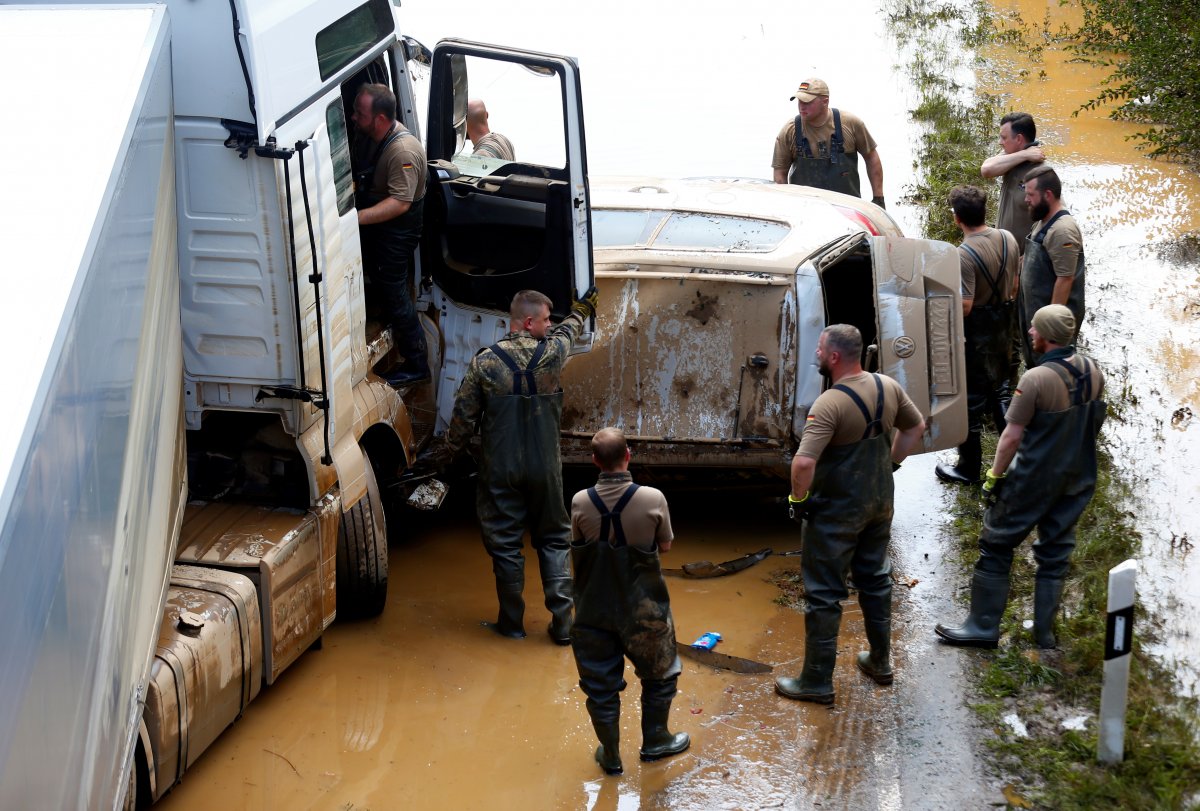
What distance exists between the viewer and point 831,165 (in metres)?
9.95

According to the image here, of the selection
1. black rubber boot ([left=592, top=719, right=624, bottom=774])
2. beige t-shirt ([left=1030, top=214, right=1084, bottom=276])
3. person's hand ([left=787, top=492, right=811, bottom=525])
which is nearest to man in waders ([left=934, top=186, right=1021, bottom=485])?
beige t-shirt ([left=1030, top=214, right=1084, bottom=276])

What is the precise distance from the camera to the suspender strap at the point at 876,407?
17.6ft

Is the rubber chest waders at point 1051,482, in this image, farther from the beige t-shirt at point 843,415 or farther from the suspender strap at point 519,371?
the suspender strap at point 519,371

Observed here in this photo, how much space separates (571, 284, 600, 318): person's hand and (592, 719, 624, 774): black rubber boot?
228 cm

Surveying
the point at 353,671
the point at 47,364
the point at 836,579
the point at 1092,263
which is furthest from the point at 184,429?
the point at 1092,263

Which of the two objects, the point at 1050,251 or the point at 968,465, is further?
the point at 968,465

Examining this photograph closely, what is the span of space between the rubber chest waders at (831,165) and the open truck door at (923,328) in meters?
3.04

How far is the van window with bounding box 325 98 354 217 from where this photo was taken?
18.9 ft

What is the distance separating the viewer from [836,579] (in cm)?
554

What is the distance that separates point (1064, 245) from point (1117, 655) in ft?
10.6

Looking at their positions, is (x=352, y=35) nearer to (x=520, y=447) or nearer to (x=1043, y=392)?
(x=520, y=447)

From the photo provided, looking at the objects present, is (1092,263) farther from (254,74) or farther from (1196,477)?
(254,74)

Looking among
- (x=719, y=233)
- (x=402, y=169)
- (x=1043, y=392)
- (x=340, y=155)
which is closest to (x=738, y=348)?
(x=719, y=233)

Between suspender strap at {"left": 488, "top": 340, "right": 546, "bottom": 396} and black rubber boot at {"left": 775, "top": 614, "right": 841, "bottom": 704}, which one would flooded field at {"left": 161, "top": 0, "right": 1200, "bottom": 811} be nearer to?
black rubber boot at {"left": 775, "top": 614, "right": 841, "bottom": 704}
